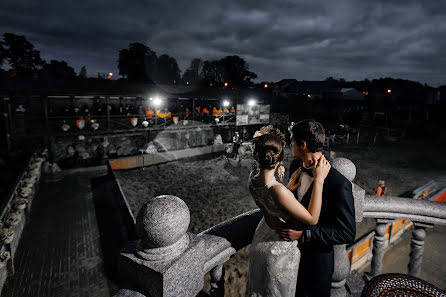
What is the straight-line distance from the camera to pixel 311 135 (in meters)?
1.85

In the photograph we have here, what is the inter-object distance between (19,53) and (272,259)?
45394 mm

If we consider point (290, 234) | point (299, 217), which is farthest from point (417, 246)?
point (299, 217)

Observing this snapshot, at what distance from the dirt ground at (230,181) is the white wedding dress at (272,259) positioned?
17.3 ft

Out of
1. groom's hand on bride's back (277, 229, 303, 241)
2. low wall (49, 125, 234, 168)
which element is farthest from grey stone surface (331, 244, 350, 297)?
low wall (49, 125, 234, 168)

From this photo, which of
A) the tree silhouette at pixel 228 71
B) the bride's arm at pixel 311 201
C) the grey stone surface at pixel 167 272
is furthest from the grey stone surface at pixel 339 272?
the tree silhouette at pixel 228 71

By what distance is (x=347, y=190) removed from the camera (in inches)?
70.9

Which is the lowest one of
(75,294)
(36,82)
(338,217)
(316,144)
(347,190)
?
(75,294)

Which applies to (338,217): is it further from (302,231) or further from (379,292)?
(379,292)

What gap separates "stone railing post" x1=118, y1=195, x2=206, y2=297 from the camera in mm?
1729

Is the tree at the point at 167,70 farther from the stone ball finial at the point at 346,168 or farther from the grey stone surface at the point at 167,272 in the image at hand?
the grey stone surface at the point at 167,272

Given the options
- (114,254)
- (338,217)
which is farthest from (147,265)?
Answer: (114,254)

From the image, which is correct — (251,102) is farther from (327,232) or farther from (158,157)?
(327,232)

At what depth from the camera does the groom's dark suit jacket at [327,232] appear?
1796 mm

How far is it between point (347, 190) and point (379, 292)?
2.63 feet
